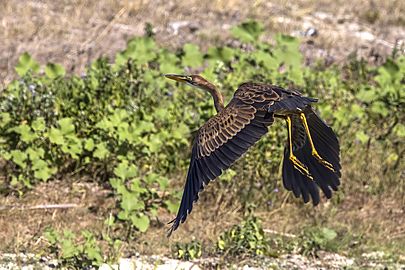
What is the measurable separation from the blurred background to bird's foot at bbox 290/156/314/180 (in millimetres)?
528

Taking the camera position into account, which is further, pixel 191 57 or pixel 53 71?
pixel 191 57

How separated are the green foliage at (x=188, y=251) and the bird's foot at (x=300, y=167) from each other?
0.83m

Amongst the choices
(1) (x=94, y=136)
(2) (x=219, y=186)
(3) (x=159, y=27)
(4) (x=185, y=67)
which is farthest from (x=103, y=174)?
(3) (x=159, y=27)

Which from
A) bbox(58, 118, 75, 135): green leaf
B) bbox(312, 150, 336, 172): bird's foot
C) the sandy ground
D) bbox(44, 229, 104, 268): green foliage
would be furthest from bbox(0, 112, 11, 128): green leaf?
bbox(312, 150, 336, 172): bird's foot

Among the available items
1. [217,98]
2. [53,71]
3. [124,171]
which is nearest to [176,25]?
[53,71]

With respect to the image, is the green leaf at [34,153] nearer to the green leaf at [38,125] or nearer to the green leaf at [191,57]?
the green leaf at [38,125]

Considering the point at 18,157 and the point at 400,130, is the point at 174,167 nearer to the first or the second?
the point at 18,157

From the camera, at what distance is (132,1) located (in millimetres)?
11695

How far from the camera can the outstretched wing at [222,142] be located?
557 cm

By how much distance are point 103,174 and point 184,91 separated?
1202 millimetres

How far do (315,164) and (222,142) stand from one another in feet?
3.95

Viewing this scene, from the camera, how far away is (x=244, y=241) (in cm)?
671

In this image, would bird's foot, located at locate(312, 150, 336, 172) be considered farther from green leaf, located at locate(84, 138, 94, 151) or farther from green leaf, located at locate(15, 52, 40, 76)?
green leaf, located at locate(15, 52, 40, 76)

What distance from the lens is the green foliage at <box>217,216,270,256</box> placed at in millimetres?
6699
